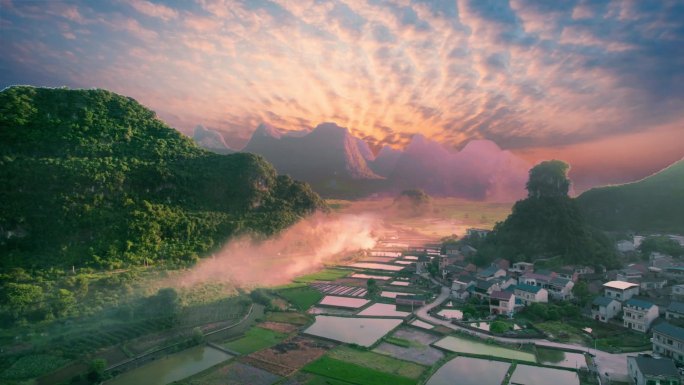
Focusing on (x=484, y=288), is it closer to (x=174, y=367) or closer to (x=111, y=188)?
(x=174, y=367)

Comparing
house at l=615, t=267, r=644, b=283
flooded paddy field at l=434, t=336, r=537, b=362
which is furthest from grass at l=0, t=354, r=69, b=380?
house at l=615, t=267, r=644, b=283

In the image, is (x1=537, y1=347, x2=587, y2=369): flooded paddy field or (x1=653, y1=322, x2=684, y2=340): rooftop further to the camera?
(x1=653, y1=322, x2=684, y2=340): rooftop

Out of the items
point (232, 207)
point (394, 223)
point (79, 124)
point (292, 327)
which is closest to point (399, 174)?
point (394, 223)

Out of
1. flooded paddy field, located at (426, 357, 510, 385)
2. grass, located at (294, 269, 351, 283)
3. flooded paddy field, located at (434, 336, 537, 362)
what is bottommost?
flooded paddy field, located at (426, 357, 510, 385)

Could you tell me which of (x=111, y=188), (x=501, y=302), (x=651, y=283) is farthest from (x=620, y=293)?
(x=111, y=188)

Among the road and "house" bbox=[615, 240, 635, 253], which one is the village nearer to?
the road
